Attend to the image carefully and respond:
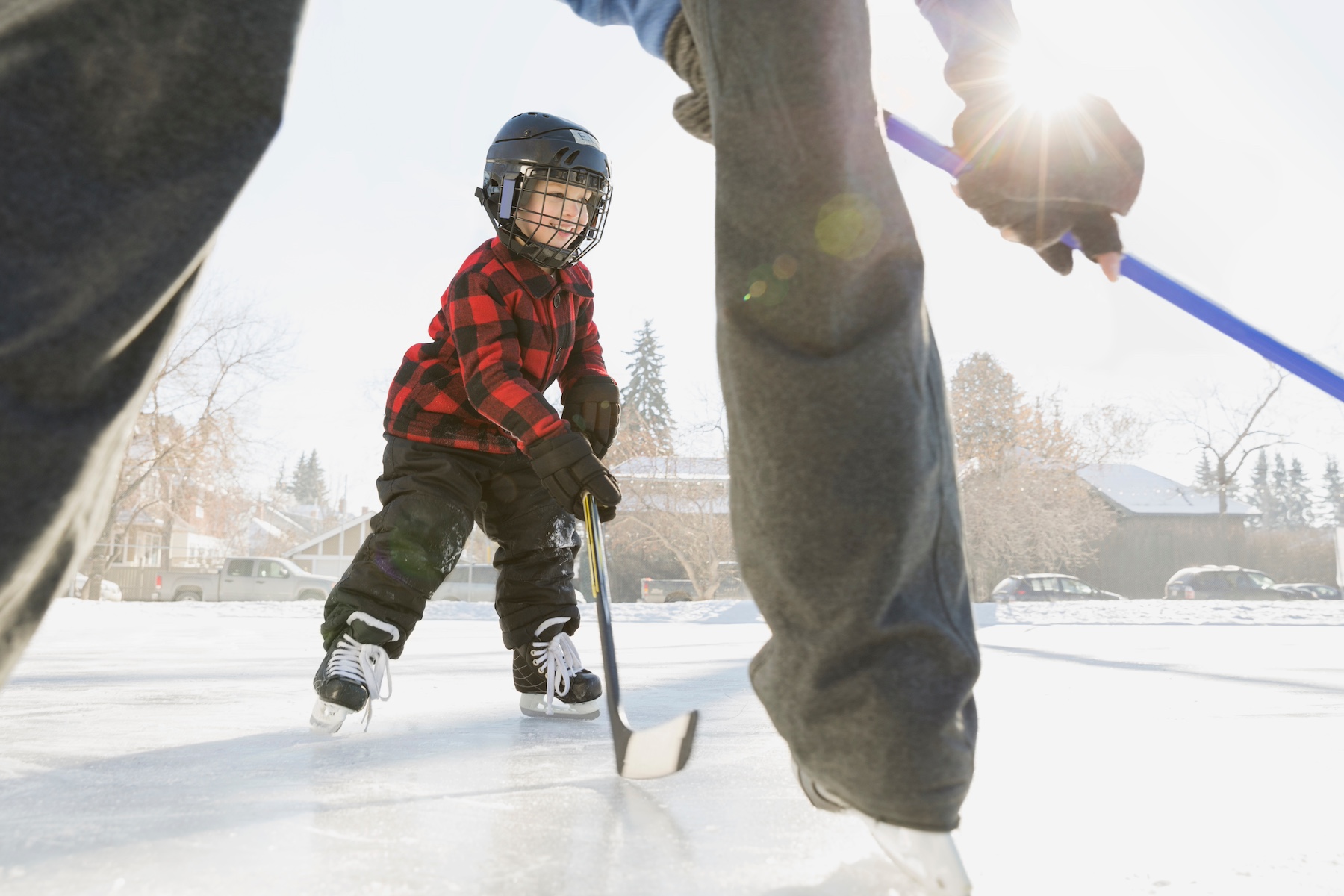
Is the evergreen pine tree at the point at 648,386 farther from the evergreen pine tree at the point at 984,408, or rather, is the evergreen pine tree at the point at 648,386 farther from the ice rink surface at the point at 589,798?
the ice rink surface at the point at 589,798

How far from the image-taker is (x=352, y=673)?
1727mm

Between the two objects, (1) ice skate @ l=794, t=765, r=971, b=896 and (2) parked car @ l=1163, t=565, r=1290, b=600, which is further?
(2) parked car @ l=1163, t=565, r=1290, b=600

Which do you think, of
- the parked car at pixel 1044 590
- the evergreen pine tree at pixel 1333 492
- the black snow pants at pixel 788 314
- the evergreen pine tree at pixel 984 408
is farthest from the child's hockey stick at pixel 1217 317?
the evergreen pine tree at pixel 1333 492

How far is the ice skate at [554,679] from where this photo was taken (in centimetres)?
196

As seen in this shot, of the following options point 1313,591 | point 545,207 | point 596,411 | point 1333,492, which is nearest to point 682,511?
point 1313,591

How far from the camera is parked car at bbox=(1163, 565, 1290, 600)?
22016 millimetres

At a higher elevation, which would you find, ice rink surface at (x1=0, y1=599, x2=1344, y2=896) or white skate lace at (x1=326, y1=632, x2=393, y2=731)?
white skate lace at (x1=326, y1=632, x2=393, y2=731)

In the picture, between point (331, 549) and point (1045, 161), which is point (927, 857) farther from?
point (331, 549)

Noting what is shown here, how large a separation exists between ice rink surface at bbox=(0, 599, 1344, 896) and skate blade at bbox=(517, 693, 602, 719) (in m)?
0.06

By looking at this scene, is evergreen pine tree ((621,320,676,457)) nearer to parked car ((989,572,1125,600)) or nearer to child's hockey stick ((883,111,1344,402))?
parked car ((989,572,1125,600))

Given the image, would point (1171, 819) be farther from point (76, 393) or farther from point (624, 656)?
point (624, 656)

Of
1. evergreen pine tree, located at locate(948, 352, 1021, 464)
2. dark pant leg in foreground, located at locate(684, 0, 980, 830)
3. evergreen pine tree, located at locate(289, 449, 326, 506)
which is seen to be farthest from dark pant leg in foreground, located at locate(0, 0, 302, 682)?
evergreen pine tree, located at locate(289, 449, 326, 506)

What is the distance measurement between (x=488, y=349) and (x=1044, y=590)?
73.5 feet

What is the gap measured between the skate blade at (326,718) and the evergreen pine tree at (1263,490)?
→ 2839 inches
